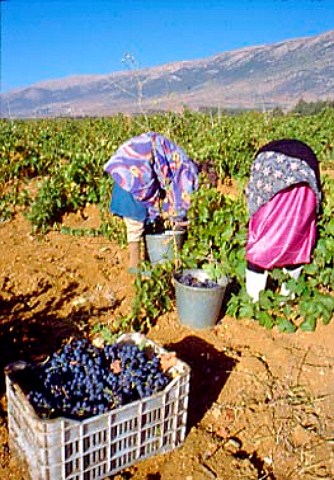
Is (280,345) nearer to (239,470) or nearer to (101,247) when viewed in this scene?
(239,470)

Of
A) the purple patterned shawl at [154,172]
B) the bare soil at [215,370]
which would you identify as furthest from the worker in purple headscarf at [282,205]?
the purple patterned shawl at [154,172]

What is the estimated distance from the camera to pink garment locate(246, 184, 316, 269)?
A: 11.0ft

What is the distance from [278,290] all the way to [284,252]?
0.61m

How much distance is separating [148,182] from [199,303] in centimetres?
112

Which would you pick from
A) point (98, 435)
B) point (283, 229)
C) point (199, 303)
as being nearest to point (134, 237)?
point (199, 303)

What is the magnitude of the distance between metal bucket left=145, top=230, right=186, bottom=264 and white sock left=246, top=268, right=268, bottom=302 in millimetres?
746

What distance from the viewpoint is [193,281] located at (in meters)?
3.69

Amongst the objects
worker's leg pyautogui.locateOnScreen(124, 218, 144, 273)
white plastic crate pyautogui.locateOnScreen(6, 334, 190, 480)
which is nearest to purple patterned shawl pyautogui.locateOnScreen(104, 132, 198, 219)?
worker's leg pyautogui.locateOnScreen(124, 218, 144, 273)

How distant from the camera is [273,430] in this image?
2.66m

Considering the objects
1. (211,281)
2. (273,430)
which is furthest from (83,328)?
(273,430)

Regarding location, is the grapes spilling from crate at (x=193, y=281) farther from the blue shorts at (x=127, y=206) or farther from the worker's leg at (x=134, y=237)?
the blue shorts at (x=127, y=206)

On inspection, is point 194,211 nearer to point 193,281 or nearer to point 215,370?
point 193,281

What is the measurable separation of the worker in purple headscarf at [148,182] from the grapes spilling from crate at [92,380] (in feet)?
4.66

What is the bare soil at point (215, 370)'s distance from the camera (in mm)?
2428
